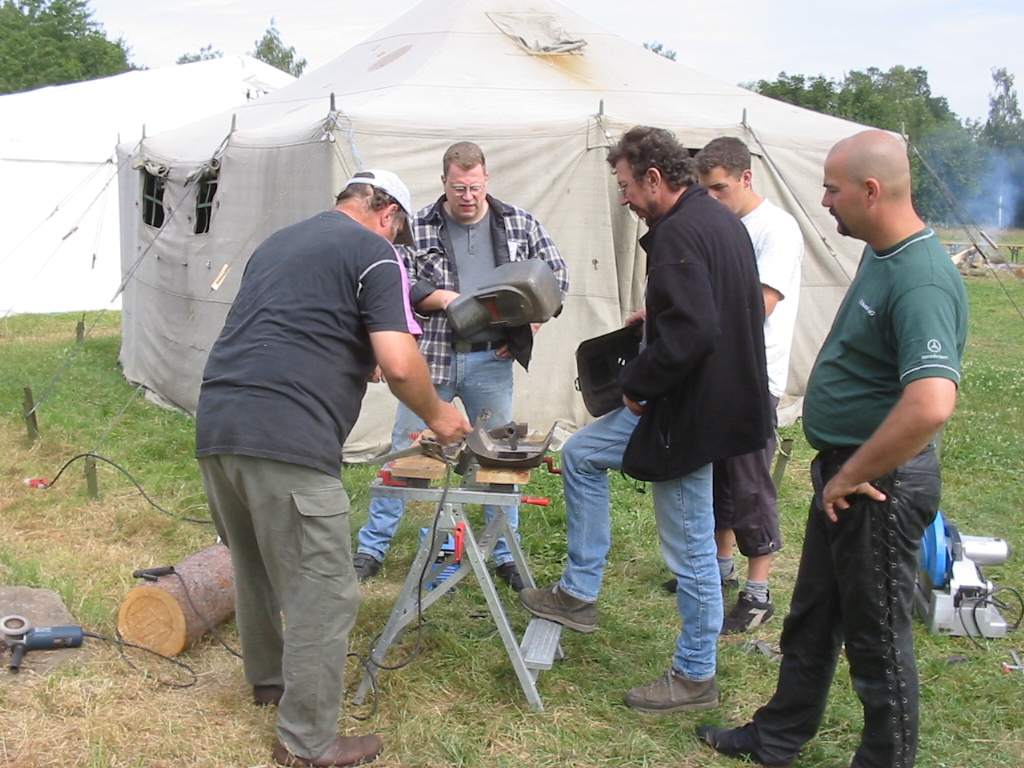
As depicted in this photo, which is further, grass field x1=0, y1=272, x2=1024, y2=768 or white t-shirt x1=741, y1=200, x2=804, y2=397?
white t-shirt x1=741, y1=200, x2=804, y2=397

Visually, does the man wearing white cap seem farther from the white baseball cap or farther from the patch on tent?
the patch on tent

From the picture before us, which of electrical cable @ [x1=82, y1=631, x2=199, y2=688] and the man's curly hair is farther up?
the man's curly hair

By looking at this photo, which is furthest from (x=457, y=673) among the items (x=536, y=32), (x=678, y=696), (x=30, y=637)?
(x=536, y=32)

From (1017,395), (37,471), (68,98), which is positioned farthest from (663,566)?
(68,98)

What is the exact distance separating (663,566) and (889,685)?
209 cm

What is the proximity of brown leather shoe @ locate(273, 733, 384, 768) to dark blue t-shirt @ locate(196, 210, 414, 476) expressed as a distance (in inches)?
32.9

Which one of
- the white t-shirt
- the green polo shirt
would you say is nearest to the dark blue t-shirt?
the green polo shirt

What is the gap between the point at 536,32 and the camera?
300 inches

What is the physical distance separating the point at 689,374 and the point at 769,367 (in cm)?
111

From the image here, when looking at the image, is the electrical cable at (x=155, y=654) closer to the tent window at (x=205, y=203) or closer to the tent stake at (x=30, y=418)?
the tent stake at (x=30, y=418)

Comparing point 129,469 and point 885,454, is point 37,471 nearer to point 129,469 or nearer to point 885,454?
point 129,469

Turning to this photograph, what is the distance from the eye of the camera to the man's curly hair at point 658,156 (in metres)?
2.96

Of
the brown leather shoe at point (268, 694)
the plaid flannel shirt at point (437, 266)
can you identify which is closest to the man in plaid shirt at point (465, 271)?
the plaid flannel shirt at point (437, 266)

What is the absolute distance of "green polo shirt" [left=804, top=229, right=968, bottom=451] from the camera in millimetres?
2264
